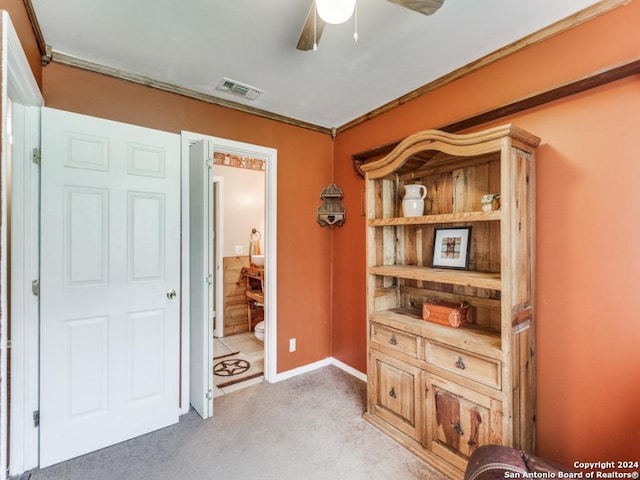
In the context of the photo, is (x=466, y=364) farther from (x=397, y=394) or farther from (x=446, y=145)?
(x=446, y=145)

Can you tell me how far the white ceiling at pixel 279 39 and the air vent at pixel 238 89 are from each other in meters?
0.06

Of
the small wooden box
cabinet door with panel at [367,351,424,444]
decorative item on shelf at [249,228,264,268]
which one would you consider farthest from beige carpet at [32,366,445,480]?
decorative item on shelf at [249,228,264,268]

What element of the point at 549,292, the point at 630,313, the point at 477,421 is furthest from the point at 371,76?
the point at 477,421

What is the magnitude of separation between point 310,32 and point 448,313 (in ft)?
5.71

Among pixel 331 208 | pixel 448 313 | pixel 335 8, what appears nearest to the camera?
pixel 335 8

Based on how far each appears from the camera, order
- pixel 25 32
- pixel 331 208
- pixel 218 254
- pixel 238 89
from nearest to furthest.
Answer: pixel 25 32, pixel 238 89, pixel 331 208, pixel 218 254

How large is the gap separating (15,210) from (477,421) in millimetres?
2811

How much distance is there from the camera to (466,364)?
175 cm

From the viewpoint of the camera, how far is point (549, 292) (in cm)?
176

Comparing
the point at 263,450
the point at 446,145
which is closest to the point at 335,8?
the point at 446,145

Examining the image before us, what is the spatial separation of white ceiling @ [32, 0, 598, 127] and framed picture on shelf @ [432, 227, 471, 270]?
113 cm

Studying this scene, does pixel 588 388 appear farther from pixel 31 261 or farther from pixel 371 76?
pixel 31 261

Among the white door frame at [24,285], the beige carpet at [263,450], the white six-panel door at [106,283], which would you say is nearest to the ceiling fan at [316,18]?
the white six-panel door at [106,283]

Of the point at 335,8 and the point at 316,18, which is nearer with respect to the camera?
the point at 335,8
